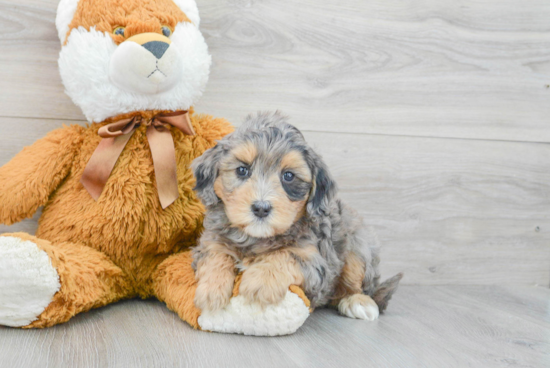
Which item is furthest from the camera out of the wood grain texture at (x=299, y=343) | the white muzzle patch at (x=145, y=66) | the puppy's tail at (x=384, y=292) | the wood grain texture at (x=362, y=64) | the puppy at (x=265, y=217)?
the wood grain texture at (x=362, y=64)

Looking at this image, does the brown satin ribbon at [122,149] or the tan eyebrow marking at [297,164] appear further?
the brown satin ribbon at [122,149]

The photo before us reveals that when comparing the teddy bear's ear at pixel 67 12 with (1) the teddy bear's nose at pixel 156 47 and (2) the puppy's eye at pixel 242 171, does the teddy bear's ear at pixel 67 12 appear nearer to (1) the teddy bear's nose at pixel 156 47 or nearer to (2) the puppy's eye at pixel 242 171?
(1) the teddy bear's nose at pixel 156 47

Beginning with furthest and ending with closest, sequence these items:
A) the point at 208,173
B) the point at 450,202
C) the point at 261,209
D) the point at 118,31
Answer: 1. the point at 450,202
2. the point at 118,31
3. the point at 208,173
4. the point at 261,209

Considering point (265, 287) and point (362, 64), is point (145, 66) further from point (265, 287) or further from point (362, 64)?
point (362, 64)

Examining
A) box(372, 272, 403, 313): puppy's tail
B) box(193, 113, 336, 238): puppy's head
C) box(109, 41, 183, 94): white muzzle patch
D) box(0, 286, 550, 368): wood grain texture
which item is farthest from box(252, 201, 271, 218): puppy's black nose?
box(372, 272, 403, 313): puppy's tail

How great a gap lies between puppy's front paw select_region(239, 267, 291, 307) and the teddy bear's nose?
0.72 meters

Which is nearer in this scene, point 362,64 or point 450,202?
point 362,64

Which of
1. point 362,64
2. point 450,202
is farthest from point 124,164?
point 450,202

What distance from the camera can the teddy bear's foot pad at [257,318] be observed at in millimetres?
1373

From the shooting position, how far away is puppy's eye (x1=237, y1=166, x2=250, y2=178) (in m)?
1.37

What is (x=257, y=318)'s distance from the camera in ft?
4.51

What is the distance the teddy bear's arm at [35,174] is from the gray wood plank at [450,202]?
988 millimetres

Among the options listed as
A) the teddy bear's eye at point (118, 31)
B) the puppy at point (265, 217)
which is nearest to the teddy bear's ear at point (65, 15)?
the teddy bear's eye at point (118, 31)

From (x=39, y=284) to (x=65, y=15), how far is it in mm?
869
